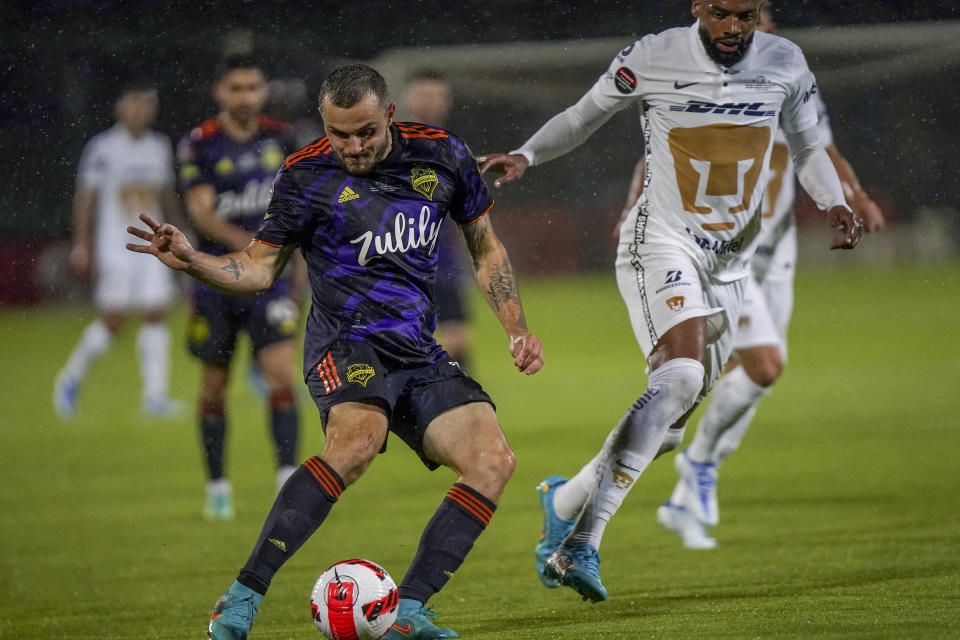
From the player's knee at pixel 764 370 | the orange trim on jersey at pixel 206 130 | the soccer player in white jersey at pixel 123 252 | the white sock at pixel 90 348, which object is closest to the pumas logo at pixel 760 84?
the player's knee at pixel 764 370

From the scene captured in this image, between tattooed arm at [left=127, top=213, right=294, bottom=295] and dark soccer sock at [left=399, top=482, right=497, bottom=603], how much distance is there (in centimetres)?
91

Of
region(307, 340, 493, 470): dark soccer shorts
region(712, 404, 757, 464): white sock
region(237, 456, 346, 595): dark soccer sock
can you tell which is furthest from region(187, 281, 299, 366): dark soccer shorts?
region(237, 456, 346, 595): dark soccer sock

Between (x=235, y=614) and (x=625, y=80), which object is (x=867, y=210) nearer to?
(x=625, y=80)

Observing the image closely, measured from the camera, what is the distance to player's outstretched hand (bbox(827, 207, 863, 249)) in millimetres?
5344

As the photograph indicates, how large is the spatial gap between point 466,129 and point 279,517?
15.2 feet

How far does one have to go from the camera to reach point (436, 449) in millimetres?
4719

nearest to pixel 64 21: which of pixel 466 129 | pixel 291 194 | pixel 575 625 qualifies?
pixel 466 129

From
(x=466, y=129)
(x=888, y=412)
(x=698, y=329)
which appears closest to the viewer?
(x=698, y=329)

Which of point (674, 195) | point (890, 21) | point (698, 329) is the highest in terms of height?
point (890, 21)

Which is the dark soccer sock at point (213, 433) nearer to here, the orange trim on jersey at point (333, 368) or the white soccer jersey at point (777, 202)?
the white soccer jersey at point (777, 202)

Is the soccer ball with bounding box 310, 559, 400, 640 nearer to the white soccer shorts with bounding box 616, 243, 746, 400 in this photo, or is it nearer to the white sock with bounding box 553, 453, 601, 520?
the white sock with bounding box 553, 453, 601, 520

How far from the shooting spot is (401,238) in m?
4.84

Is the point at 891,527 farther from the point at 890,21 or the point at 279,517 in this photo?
the point at 279,517

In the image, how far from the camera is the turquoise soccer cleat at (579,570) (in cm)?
490
